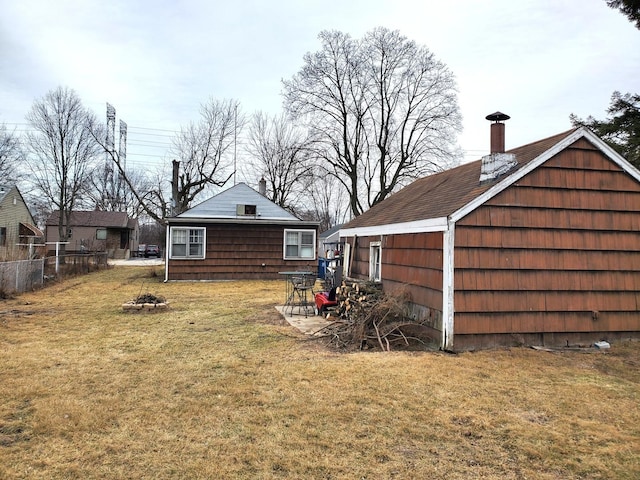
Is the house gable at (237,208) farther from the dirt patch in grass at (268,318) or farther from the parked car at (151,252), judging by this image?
the parked car at (151,252)

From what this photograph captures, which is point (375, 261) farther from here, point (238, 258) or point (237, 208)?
point (237, 208)

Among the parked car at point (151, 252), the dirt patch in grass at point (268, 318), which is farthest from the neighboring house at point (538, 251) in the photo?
the parked car at point (151, 252)

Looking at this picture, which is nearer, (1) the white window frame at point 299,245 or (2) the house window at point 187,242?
(2) the house window at point 187,242

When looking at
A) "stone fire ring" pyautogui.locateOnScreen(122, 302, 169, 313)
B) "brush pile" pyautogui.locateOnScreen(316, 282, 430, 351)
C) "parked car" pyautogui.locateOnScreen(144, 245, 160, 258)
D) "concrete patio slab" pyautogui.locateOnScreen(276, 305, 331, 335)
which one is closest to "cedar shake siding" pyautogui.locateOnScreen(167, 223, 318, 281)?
"stone fire ring" pyautogui.locateOnScreen(122, 302, 169, 313)

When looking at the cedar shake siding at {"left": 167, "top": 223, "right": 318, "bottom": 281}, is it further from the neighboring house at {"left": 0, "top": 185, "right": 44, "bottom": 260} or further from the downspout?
the neighboring house at {"left": 0, "top": 185, "right": 44, "bottom": 260}

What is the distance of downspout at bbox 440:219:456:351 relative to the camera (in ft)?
21.4

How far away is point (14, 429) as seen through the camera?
371 centimetres

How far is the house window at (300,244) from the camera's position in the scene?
1933 centimetres

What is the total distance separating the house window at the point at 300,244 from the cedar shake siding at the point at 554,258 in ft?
43.4

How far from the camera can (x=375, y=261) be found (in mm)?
10469

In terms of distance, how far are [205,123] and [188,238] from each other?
18069 mm

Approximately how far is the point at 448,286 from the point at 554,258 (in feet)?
6.68

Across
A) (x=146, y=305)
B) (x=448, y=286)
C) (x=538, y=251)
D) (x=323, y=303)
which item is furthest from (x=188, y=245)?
(x=538, y=251)

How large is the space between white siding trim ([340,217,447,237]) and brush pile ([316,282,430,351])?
Result: 1.31m
